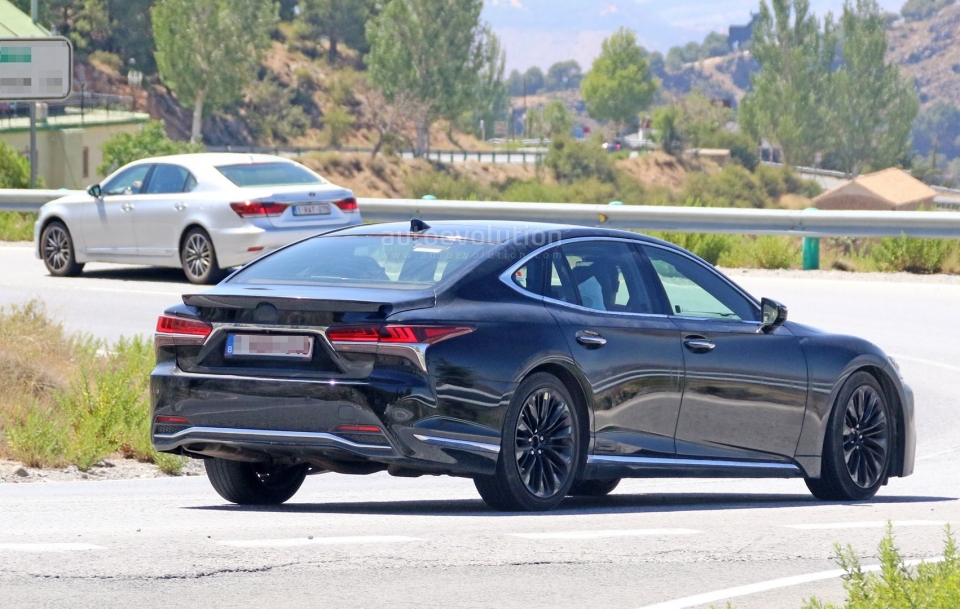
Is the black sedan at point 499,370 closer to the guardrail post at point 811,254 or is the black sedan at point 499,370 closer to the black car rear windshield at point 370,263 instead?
the black car rear windshield at point 370,263

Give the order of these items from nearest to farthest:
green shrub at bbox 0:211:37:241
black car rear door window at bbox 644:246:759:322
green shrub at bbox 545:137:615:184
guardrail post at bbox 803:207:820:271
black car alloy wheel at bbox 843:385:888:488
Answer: black car rear door window at bbox 644:246:759:322 → black car alloy wheel at bbox 843:385:888:488 → guardrail post at bbox 803:207:820:271 → green shrub at bbox 0:211:37:241 → green shrub at bbox 545:137:615:184

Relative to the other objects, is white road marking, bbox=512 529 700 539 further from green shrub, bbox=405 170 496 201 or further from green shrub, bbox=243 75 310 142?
green shrub, bbox=243 75 310 142

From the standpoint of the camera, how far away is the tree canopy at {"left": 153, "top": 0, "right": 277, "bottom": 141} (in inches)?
3898

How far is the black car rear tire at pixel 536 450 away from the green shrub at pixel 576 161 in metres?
99.6

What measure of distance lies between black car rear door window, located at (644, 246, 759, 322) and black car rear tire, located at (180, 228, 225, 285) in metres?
10.8

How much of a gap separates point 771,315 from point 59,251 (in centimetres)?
1383

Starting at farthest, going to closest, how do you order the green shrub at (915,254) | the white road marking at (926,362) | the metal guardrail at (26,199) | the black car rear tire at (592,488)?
the metal guardrail at (26,199) → the green shrub at (915,254) → the white road marking at (926,362) → the black car rear tire at (592,488)

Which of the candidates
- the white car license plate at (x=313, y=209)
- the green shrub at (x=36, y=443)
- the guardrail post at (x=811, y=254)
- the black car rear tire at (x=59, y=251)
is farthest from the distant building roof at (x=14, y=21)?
the green shrub at (x=36, y=443)

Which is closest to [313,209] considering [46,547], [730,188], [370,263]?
[370,263]

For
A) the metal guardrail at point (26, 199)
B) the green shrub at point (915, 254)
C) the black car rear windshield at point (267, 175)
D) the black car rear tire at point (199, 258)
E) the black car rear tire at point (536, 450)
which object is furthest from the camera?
the metal guardrail at point (26, 199)


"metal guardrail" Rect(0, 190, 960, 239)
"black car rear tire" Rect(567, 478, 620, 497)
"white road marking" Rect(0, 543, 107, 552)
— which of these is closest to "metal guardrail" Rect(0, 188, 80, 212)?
"metal guardrail" Rect(0, 190, 960, 239)

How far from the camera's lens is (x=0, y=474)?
31.7ft

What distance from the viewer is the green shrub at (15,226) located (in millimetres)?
25938

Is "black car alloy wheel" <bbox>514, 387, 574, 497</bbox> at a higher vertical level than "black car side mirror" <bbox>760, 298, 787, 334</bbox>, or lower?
lower
